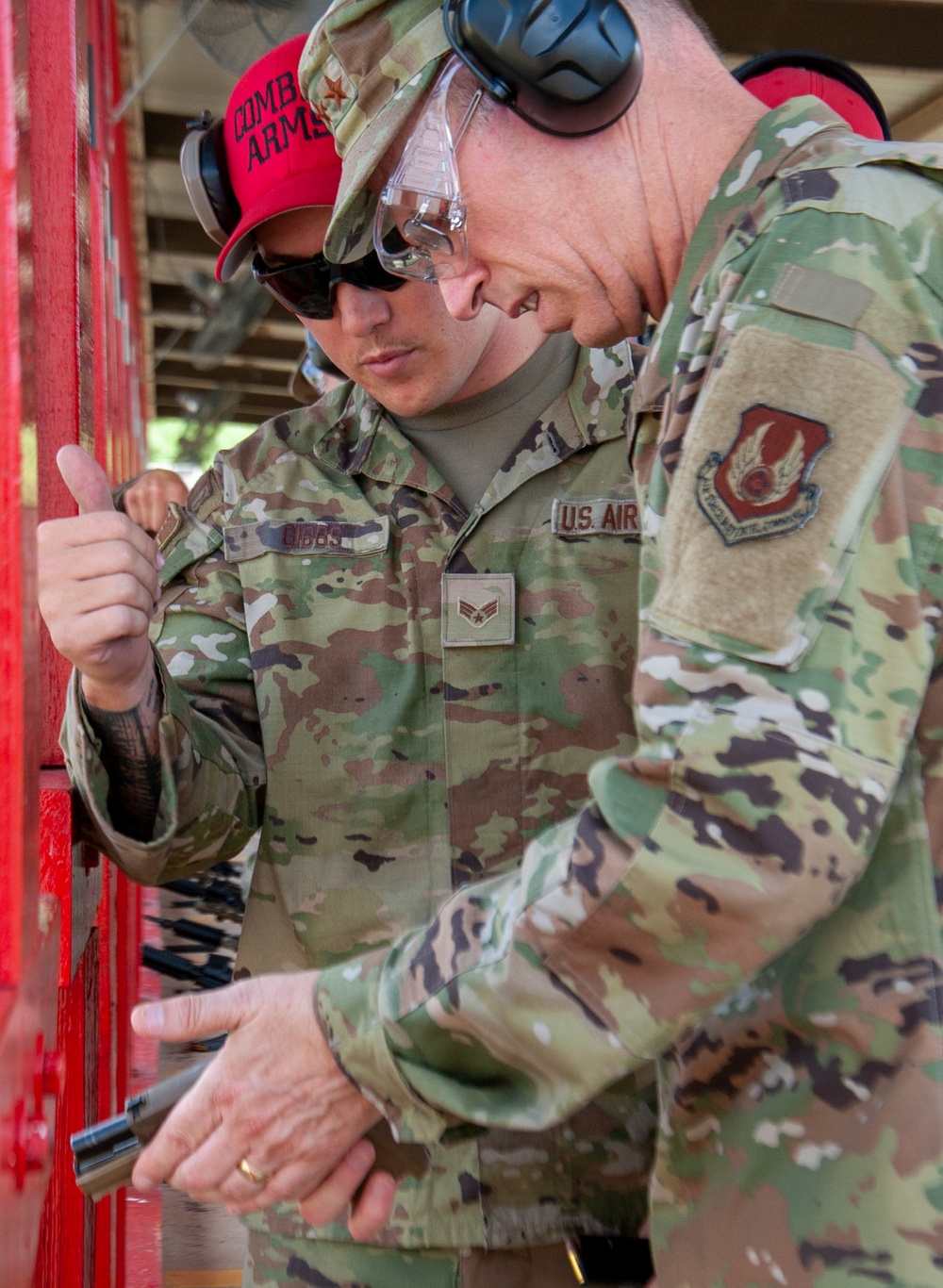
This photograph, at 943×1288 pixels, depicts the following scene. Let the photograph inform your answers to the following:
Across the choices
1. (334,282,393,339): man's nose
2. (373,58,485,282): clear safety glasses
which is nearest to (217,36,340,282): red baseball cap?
(334,282,393,339): man's nose

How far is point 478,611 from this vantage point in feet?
6.29

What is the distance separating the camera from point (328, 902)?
1.89 meters

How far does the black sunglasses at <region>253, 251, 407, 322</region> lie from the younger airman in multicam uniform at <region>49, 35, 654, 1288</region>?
32 millimetres

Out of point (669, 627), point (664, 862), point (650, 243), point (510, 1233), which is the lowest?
point (510, 1233)

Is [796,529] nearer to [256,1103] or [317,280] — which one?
[256,1103]

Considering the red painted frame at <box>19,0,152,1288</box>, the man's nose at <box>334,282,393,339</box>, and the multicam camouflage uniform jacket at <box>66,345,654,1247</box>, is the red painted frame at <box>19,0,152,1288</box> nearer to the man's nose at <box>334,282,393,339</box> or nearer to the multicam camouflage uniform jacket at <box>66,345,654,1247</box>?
the multicam camouflage uniform jacket at <box>66,345,654,1247</box>

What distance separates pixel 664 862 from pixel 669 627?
0.61ft

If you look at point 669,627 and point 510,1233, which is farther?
point 510,1233

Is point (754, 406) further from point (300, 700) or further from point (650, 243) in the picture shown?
point (300, 700)

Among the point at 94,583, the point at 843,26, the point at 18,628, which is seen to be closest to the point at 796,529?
the point at 18,628

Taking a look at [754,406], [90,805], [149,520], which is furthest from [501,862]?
[149,520]

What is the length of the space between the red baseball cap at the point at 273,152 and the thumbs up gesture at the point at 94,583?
2.04 ft

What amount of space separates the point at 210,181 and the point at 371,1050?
1.56 meters

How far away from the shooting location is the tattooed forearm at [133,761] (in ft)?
5.44
